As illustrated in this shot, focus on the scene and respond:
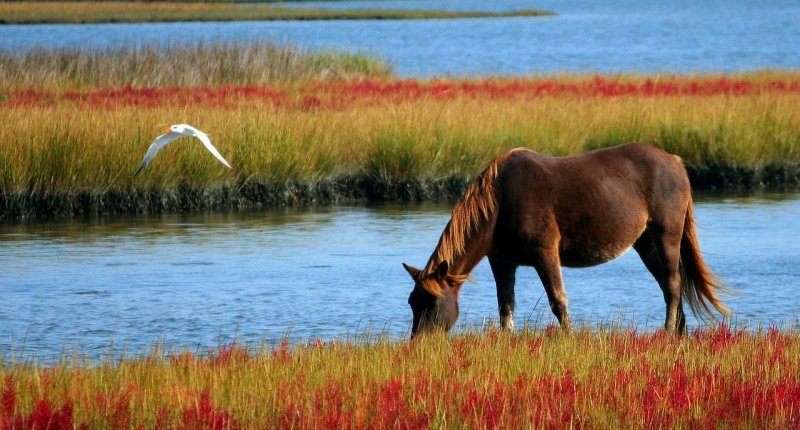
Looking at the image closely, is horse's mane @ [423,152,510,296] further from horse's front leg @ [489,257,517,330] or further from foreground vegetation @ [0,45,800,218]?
foreground vegetation @ [0,45,800,218]

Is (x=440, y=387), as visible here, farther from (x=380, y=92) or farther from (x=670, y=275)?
(x=380, y=92)

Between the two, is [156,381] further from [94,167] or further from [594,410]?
[94,167]

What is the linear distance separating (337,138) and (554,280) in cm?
965

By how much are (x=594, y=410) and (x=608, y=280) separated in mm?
6253

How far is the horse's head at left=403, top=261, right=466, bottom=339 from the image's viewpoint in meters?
7.73

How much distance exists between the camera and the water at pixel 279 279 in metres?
10.1

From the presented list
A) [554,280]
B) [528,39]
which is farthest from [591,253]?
[528,39]

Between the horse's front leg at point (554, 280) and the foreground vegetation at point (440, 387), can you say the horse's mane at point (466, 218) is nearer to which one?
the horse's front leg at point (554, 280)

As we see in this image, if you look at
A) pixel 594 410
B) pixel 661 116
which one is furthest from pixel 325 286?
pixel 661 116

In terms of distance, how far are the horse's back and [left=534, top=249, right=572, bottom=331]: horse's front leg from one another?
86 mm

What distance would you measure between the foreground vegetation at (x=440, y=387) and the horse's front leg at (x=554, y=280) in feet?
1.14

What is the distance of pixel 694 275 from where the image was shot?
30.1ft

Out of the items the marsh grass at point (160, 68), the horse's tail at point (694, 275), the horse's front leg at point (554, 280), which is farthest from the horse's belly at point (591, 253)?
the marsh grass at point (160, 68)

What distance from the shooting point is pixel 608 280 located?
484 inches
